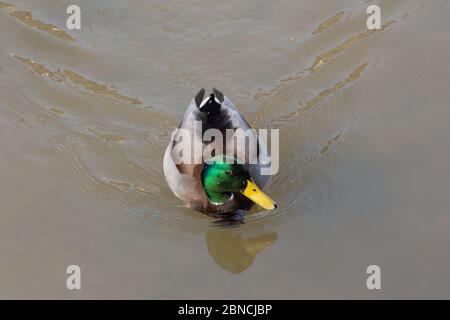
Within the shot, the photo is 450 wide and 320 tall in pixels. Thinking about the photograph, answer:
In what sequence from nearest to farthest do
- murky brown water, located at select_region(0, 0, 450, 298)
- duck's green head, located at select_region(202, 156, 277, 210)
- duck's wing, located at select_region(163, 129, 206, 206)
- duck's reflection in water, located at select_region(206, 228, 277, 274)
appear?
murky brown water, located at select_region(0, 0, 450, 298)
duck's green head, located at select_region(202, 156, 277, 210)
duck's reflection in water, located at select_region(206, 228, 277, 274)
duck's wing, located at select_region(163, 129, 206, 206)

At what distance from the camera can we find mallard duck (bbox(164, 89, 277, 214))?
6.87 metres

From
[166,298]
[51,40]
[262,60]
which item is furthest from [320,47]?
[166,298]

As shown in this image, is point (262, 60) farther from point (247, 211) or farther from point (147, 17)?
point (247, 211)

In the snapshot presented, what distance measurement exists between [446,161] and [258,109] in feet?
6.41

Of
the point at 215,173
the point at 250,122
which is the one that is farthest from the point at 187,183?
the point at 250,122

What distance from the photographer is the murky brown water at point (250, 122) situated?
6.73m

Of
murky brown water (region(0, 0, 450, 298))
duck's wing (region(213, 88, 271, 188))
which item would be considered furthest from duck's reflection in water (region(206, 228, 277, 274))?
duck's wing (region(213, 88, 271, 188))

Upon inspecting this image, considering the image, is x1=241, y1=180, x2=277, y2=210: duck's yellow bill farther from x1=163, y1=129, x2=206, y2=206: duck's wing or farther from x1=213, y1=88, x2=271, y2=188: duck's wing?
x1=163, y1=129, x2=206, y2=206: duck's wing

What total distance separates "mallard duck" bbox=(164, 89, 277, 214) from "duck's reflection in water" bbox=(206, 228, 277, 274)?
20cm

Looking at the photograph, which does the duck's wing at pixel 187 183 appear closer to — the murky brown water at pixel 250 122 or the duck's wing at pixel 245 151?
the murky brown water at pixel 250 122

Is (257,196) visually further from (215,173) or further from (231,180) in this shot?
(215,173)

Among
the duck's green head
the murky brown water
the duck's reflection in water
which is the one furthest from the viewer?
the duck's reflection in water

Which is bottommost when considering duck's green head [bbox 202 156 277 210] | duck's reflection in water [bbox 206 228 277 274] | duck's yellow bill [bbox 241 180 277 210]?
duck's reflection in water [bbox 206 228 277 274]

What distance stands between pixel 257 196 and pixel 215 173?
400 mm
